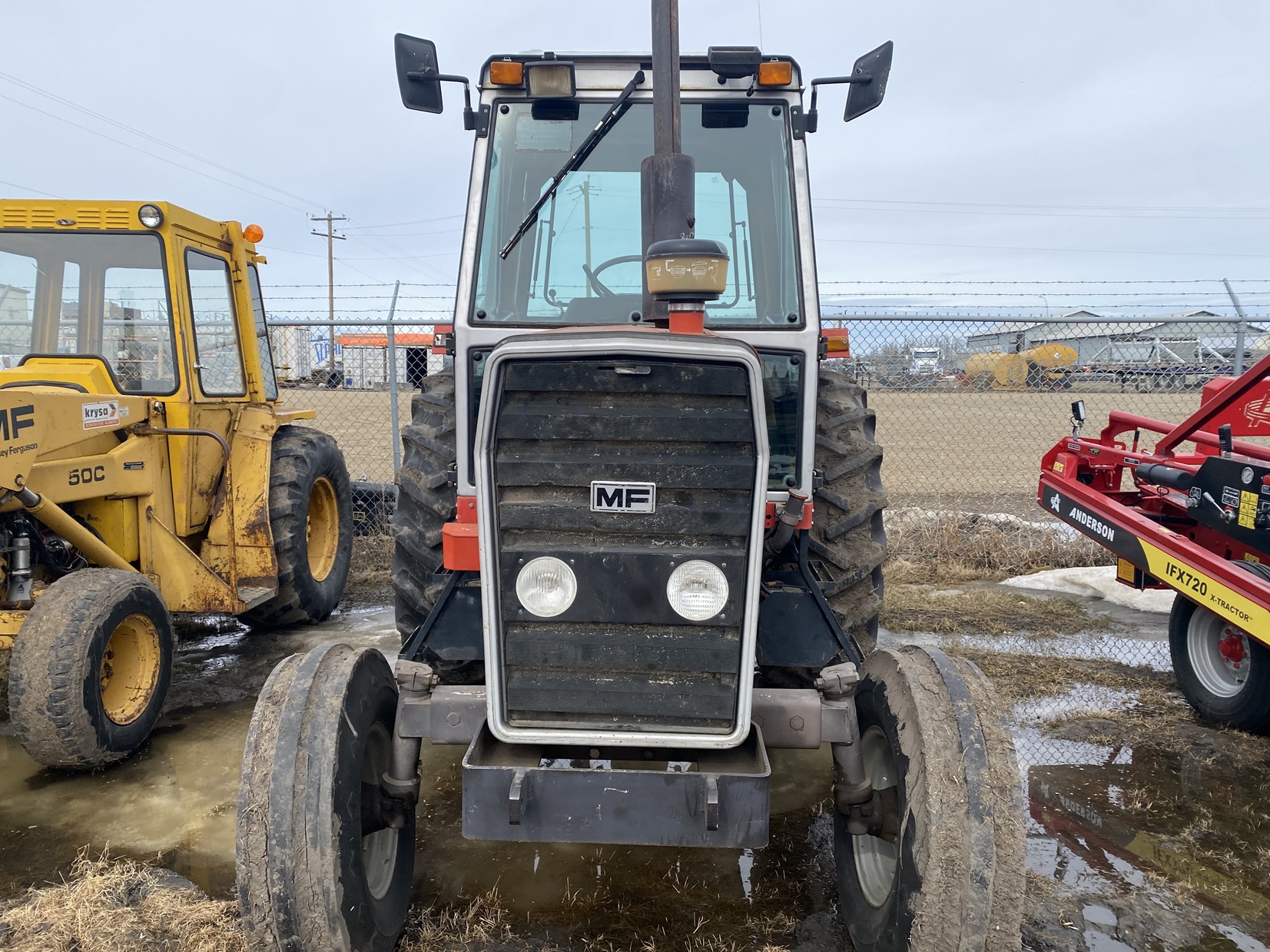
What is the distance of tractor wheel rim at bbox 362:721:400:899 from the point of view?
2.46 m

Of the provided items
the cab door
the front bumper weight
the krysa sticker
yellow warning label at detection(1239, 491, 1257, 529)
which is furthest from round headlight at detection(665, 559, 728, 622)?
the cab door

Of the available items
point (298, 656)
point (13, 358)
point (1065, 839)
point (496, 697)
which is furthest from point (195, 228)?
point (1065, 839)

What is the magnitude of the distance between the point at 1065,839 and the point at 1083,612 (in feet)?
10.2

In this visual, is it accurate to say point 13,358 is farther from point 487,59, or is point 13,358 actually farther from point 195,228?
point 487,59

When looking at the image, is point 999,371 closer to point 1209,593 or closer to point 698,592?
point 1209,593

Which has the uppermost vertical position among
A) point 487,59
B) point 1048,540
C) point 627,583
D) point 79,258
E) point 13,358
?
point 487,59

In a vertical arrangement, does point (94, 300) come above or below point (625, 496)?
above

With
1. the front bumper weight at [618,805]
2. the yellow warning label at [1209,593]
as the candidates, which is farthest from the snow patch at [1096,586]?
the front bumper weight at [618,805]

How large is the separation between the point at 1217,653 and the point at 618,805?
11.8ft

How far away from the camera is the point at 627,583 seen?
85.8 inches

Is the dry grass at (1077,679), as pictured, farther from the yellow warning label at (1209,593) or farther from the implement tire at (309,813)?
the implement tire at (309,813)

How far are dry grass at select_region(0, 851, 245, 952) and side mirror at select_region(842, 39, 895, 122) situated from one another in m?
3.35

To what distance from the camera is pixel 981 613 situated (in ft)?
19.3

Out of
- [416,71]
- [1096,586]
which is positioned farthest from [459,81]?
[1096,586]
